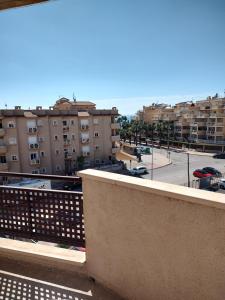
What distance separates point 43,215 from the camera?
294 centimetres

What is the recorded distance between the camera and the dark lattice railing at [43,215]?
2746 mm

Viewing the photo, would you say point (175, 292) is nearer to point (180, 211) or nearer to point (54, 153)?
point (180, 211)

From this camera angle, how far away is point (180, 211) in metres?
1.83

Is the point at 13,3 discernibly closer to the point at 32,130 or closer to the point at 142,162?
the point at 32,130

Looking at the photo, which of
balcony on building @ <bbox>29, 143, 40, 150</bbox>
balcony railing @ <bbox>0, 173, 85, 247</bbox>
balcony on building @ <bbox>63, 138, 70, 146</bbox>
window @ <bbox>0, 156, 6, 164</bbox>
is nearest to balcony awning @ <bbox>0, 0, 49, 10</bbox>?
balcony railing @ <bbox>0, 173, 85, 247</bbox>

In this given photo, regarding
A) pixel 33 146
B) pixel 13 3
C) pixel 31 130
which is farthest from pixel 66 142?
pixel 13 3

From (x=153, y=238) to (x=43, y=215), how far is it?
4.89ft

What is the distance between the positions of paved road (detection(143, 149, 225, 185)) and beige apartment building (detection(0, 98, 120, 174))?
7131 mm

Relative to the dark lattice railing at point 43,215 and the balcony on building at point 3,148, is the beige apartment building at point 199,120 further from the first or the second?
the dark lattice railing at point 43,215

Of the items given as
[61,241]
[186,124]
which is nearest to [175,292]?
[61,241]

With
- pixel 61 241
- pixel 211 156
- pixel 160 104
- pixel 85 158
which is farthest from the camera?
pixel 160 104

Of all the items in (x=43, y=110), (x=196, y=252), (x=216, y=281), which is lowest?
(x=216, y=281)

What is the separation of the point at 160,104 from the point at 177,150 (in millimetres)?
24911

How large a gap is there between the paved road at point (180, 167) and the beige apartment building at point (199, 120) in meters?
6.18
